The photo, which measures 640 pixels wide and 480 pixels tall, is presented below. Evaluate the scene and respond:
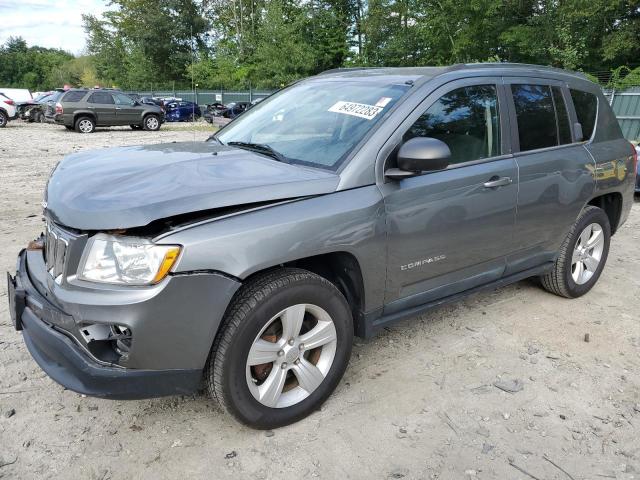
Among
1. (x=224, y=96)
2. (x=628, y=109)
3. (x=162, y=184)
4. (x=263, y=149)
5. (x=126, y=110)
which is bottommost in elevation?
(x=162, y=184)

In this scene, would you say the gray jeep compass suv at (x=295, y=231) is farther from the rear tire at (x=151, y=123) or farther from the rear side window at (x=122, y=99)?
the rear tire at (x=151, y=123)

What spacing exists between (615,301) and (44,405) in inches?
172

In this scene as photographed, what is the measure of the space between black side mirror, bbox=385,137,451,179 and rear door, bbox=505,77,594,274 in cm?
106

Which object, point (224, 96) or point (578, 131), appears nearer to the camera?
point (578, 131)

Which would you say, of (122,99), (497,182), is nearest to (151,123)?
(122,99)

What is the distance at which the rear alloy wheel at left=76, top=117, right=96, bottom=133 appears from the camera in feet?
64.6

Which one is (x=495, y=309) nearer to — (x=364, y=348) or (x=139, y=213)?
(x=364, y=348)

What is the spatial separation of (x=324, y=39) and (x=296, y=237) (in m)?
41.3

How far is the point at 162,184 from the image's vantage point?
2.39 m

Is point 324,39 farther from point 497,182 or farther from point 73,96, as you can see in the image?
point 497,182

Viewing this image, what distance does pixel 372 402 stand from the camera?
2861 mm

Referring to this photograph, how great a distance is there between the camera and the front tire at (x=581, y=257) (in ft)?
13.5

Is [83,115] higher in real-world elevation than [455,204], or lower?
higher

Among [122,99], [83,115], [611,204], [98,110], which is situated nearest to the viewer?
[611,204]
